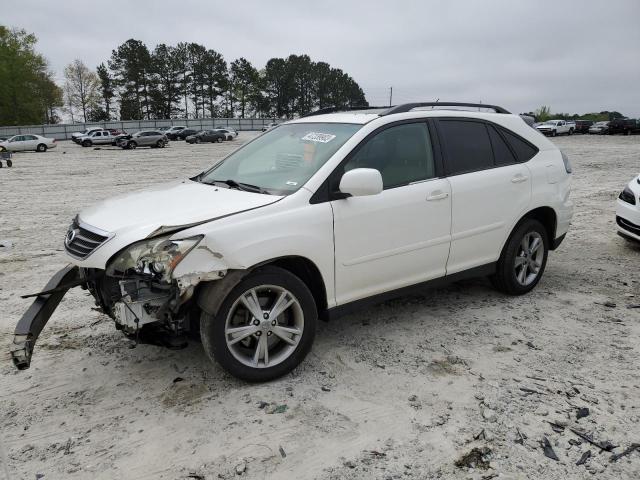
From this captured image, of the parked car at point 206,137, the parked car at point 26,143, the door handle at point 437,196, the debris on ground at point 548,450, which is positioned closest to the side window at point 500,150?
the door handle at point 437,196

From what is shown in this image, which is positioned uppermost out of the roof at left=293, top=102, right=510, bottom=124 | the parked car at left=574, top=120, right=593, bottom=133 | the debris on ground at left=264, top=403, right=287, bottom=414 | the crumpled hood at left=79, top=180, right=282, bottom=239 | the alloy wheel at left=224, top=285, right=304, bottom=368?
the parked car at left=574, top=120, right=593, bottom=133

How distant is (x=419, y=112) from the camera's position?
4332mm

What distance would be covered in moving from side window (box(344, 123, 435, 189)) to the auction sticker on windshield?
0.31 m

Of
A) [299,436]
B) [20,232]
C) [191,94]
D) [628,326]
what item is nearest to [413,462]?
[299,436]

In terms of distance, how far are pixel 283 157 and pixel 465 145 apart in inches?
64.3

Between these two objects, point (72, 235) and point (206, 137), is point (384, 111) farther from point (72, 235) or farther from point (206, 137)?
point (206, 137)

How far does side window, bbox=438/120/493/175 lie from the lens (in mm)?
4398

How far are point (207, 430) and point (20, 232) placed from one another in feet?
23.0

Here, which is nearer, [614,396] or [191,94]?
[614,396]

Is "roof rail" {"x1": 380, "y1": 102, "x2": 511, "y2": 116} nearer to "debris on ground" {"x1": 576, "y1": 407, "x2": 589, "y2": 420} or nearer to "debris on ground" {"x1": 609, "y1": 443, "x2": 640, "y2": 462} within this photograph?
"debris on ground" {"x1": 576, "y1": 407, "x2": 589, "y2": 420}

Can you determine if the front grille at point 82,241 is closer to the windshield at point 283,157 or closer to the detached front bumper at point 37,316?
the detached front bumper at point 37,316

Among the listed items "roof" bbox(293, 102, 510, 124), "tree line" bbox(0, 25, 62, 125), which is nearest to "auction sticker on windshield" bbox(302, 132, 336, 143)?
"roof" bbox(293, 102, 510, 124)

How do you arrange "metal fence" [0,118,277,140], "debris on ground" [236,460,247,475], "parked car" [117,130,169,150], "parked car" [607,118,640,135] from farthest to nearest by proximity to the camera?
"metal fence" [0,118,277,140] < "parked car" [607,118,640,135] < "parked car" [117,130,169,150] < "debris on ground" [236,460,247,475]

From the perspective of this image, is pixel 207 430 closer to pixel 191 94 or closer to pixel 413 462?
Answer: pixel 413 462
